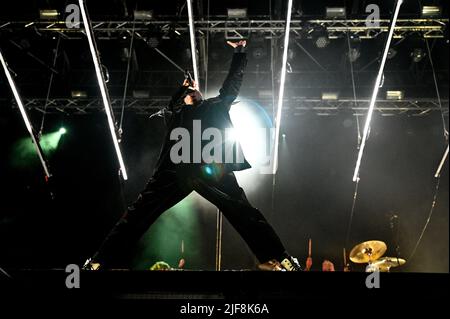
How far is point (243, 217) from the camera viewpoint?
3605mm

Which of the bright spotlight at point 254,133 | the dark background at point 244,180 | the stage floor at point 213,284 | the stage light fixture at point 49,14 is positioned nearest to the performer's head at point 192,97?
the stage floor at point 213,284

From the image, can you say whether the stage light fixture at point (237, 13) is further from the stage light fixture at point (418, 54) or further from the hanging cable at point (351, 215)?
the hanging cable at point (351, 215)

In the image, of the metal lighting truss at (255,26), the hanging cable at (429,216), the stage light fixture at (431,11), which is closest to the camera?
the stage light fixture at (431,11)

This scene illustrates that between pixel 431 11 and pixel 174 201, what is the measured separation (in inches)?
252

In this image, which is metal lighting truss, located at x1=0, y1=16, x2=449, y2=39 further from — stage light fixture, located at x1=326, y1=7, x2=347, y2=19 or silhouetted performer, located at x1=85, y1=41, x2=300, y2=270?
silhouetted performer, located at x1=85, y1=41, x2=300, y2=270

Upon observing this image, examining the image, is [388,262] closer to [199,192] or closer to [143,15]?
[199,192]

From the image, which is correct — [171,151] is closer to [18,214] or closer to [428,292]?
[428,292]

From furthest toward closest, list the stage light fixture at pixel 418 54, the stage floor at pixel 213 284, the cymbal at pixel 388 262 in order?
the stage light fixture at pixel 418 54 < the cymbal at pixel 388 262 < the stage floor at pixel 213 284

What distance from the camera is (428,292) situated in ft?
8.09

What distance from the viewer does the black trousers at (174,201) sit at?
11.5ft

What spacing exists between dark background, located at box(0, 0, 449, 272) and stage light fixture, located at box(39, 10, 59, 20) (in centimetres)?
102

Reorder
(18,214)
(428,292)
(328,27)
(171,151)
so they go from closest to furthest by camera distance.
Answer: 1. (428,292)
2. (171,151)
3. (328,27)
4. (18,214)
